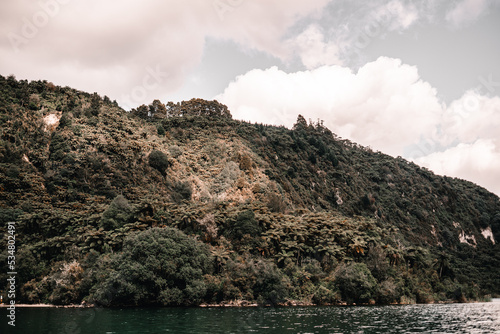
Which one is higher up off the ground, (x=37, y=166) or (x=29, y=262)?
(x=37, y=166)

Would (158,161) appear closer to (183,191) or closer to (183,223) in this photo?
(183,191)

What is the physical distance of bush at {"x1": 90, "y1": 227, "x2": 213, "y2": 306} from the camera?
40906mm

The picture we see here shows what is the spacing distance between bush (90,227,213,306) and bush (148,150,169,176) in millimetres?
32272

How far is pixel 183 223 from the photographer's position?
54812 mm

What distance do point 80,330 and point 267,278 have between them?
27213mm

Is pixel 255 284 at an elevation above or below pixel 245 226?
below

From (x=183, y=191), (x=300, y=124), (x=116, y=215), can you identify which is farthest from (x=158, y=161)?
(x=300, y=124)

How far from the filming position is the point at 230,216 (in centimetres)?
5672

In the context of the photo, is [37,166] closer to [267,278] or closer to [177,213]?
[177,213]

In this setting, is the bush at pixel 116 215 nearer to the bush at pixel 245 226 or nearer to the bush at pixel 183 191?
the bush at pixel 245 226

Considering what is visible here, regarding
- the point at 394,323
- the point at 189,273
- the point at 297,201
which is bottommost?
the point at 394,323

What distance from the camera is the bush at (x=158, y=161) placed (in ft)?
249

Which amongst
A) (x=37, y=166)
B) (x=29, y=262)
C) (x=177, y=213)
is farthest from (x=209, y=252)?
(x=37, y=166)

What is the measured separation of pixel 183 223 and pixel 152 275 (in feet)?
46.9
